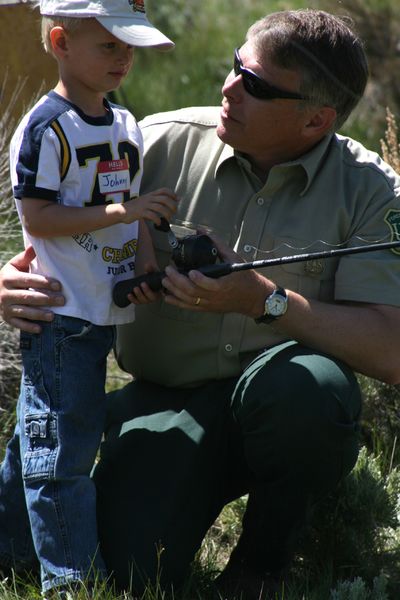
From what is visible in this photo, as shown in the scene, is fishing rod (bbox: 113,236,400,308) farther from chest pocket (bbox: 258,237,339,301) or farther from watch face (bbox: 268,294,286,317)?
chest pocket (bbox: 258,237,339,301)

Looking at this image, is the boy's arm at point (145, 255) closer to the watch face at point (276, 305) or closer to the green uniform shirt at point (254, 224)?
the green uniform shirt at point (254, 224)

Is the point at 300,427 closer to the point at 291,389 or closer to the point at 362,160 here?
the point at 291,389

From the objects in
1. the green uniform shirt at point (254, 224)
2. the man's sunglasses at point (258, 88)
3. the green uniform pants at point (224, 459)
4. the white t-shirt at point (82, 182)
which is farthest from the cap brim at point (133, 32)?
the green uniform pants at point (224, 459)

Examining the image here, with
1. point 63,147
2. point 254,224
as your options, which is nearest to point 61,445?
point 63,147

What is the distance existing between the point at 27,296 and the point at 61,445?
0.41 metres

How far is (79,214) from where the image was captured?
9.30ft

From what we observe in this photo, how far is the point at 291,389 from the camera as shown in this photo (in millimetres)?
3000

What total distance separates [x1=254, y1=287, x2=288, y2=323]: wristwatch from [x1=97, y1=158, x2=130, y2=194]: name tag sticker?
50cm

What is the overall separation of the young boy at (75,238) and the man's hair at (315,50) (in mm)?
413

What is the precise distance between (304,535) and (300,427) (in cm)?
60

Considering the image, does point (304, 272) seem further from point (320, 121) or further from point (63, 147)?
point (63, 147)

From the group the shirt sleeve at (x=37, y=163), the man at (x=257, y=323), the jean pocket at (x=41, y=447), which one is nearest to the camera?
the shirt sleeve at (x=37, y=163)

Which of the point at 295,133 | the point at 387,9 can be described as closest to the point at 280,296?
the point at 295,133

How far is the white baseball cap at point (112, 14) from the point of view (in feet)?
9.33
